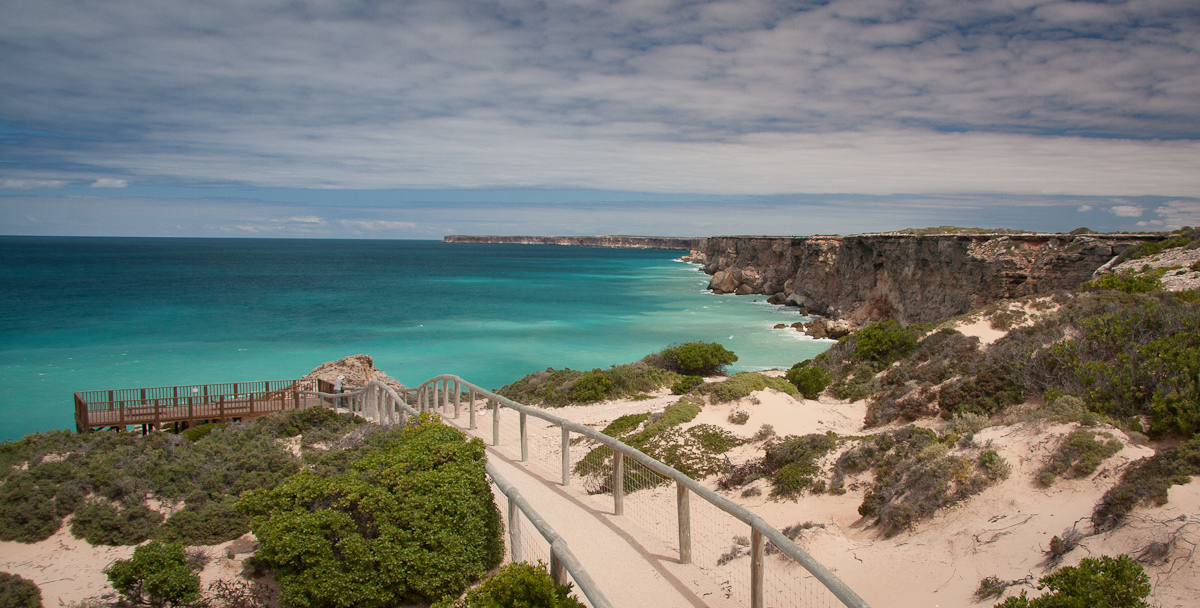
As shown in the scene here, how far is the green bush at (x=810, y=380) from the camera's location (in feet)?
48.2

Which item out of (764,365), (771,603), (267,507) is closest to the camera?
(771,603)

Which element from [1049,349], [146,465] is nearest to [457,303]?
[146,465]

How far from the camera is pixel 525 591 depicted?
4410 mm

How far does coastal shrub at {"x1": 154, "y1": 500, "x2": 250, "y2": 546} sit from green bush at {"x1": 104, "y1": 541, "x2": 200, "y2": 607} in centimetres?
139

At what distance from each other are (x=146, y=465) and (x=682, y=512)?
9.24 m

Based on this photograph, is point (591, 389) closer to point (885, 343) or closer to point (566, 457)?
point (885, 343)

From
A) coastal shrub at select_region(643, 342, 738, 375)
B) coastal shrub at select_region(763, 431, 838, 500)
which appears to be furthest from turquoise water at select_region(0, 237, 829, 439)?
coastal shrub at select_region(763, 431, 838, 500)

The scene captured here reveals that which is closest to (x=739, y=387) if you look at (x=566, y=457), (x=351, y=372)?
(x=566, y=457)

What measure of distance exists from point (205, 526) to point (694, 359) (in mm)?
14511

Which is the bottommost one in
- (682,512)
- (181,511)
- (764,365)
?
(764,365)

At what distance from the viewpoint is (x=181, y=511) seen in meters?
8.59

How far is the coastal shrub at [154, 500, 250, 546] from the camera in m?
7.99

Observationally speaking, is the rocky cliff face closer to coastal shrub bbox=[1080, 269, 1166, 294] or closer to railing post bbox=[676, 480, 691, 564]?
coastal shrub bbox=[1080, 269, 1166, 294]

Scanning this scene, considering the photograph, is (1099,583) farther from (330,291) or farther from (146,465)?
(330,291)
